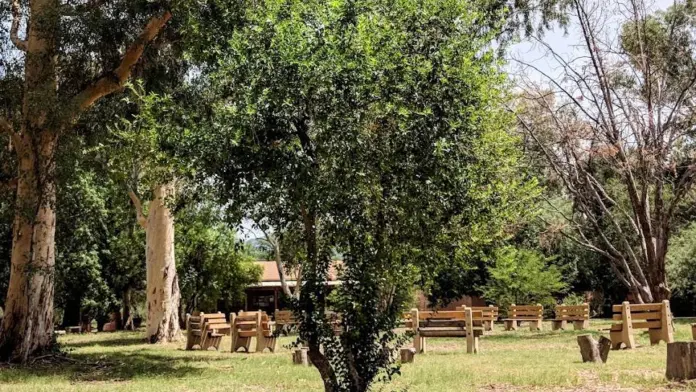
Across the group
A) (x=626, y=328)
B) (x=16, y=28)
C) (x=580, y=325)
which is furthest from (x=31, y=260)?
(x=580, y=325)

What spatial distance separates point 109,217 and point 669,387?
33851mm

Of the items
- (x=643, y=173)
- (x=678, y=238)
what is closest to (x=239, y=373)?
(x=643, y=173)

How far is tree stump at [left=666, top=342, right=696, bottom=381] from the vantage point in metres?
9.27

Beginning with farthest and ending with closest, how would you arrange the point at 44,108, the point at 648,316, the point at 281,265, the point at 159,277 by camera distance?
the point at 281,265 < the point at 159,277 < the point at 648,316 < the point at 44,108

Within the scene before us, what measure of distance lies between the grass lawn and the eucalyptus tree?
2703 millimetres

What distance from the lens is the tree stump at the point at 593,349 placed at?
40.1ft

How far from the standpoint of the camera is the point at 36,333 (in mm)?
15281

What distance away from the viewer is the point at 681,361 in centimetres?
936

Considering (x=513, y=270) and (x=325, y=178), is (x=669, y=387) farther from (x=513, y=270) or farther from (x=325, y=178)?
(x=513, y=270)

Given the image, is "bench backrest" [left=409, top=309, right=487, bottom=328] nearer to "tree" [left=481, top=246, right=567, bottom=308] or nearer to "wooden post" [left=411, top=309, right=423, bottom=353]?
"wooden post" [left=411, top=309, right=423, bottom=353]

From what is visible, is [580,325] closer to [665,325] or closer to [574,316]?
[574,316]

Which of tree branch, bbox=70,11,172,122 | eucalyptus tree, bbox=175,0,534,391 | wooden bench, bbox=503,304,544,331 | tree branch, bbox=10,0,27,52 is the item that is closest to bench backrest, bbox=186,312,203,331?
tree branch, bbox=70,11,172,122

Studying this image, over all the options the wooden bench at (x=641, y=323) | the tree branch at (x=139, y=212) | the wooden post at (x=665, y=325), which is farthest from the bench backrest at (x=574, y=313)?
the tree branch at (x=139, y=212)

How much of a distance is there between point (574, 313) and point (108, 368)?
55.2 ft
